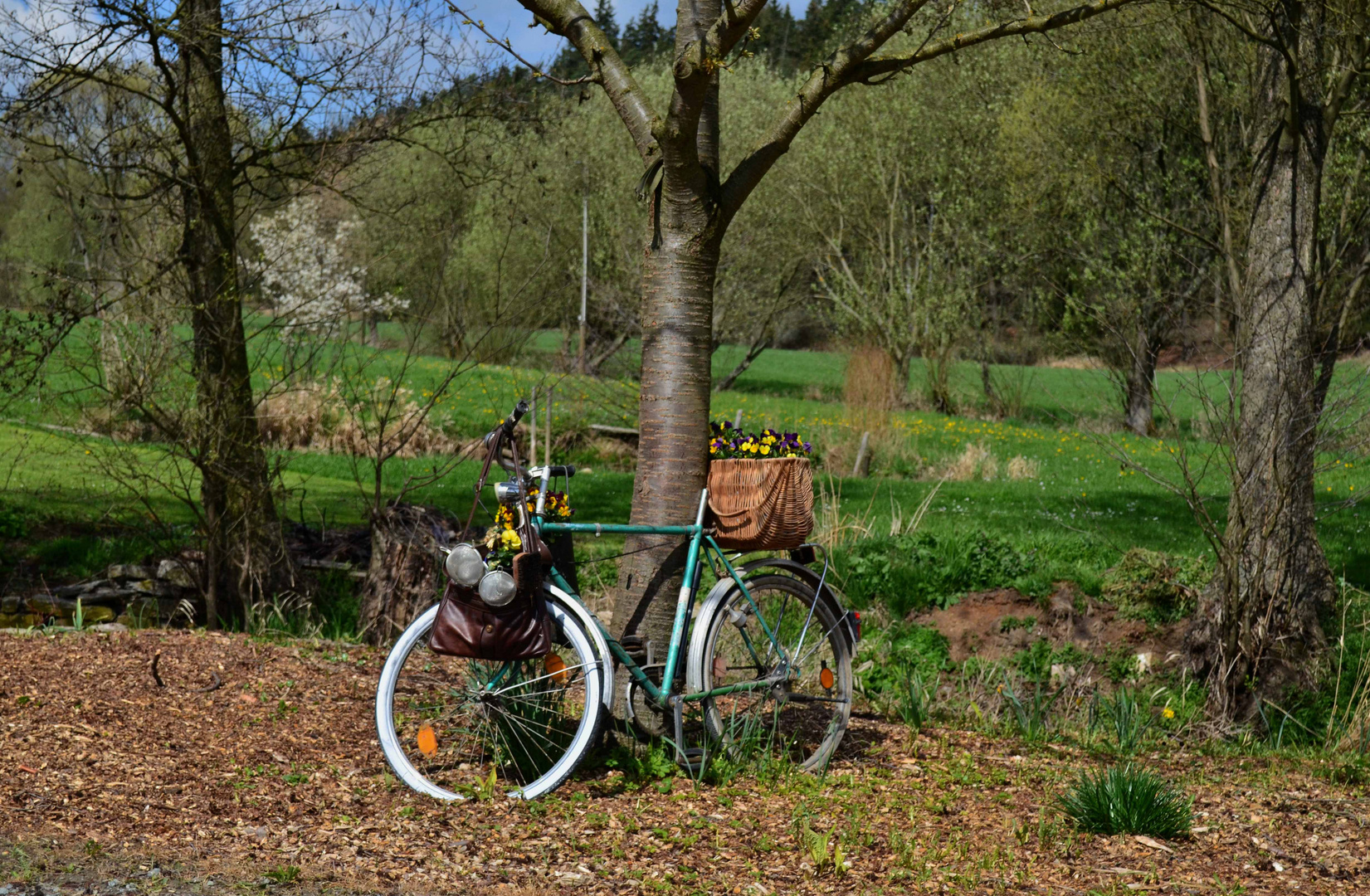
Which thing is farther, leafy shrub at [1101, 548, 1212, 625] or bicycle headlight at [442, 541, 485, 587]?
leafy shrub at [1101, 548, 1212, 625]

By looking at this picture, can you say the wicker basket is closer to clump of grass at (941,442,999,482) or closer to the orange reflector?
the orange reflector

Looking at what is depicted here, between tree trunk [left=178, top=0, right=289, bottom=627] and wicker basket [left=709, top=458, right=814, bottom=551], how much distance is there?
138 inches

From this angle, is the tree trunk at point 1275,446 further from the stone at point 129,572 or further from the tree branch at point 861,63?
the stone at point 129,572

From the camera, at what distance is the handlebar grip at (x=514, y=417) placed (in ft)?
13.0

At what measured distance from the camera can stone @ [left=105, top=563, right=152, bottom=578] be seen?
26.1ft

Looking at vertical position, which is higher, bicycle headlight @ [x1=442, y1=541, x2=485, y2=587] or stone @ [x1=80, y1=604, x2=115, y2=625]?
bicycle headlight @ [x1=442, y1=541, x2=485, y2=587]

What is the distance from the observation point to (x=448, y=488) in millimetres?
12664

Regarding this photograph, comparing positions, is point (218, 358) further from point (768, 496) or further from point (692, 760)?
point (692, 760)

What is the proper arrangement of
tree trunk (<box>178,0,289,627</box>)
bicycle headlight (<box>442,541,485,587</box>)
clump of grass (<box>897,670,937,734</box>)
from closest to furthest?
bicycle headlight (<box>442,541,485,587</box>) → clump of grass (<box>897,670,937,734</box>) → tree trunk (<box>178,0,289,627</box>)

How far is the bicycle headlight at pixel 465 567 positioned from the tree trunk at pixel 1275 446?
400cm

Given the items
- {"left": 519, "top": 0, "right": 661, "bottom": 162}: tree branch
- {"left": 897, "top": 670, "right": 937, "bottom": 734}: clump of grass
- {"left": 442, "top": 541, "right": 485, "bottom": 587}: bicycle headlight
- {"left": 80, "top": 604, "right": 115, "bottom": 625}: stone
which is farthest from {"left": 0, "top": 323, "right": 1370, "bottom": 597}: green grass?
{"left": 442, "top": 541, "right": 485, "bottom": 587}: bicycle headlight

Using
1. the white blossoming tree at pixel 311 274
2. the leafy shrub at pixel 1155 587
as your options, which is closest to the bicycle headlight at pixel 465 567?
the white blossoming tree at pixel 311 274

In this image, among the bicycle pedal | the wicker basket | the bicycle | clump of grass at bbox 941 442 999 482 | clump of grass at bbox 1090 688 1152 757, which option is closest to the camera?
the bicycle

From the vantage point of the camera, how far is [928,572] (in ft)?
27.1
